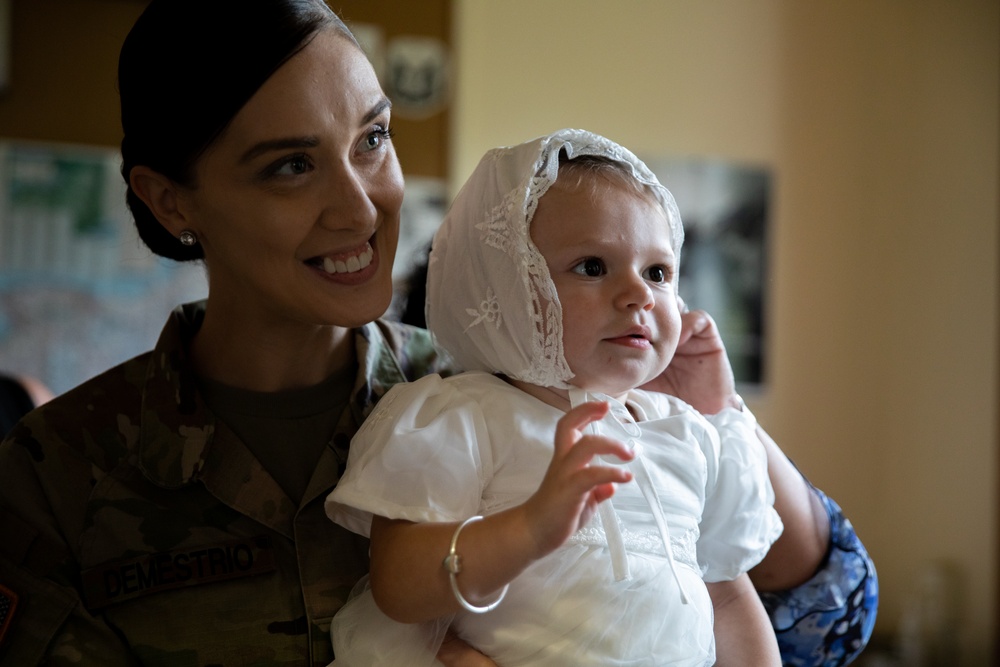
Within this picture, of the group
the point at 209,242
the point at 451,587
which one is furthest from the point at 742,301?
the point at 451,587

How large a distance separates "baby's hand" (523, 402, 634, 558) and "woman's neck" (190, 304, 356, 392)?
0.64m

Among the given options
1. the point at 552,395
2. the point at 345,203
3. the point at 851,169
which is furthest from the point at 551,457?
the point at 851,169

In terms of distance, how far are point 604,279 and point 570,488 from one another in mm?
347

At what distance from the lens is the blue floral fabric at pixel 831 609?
5.00 ft

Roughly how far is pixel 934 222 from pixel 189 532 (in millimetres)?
3452

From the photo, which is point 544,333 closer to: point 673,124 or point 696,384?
point 696,384

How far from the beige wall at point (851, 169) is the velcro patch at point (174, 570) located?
8.36 ft

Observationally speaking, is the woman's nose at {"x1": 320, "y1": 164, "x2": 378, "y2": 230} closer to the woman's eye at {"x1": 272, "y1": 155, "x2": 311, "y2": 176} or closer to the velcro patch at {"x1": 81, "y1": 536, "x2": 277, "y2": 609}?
the woman's eye at {"x1": 272, "y1": 155, "x2": 311, "y2": 176}

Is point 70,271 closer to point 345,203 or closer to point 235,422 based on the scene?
point 235,422

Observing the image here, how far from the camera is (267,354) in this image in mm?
1522

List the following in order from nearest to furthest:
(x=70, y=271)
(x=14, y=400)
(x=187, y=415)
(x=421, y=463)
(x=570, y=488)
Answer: (x=570, y=488) < (x=421, y=463) < (x=187, y=415) < (x=14, y=400) < (x=70, y=271)

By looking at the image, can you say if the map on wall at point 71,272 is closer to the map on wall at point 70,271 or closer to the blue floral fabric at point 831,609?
the map on wall at point 70,271

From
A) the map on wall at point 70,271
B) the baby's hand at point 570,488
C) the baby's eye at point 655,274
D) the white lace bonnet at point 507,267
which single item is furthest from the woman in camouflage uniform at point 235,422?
the map on wall at point 70,271

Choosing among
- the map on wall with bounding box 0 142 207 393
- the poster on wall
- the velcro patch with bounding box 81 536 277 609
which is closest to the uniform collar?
the velcro patch with bounding box 81 536 277 609
